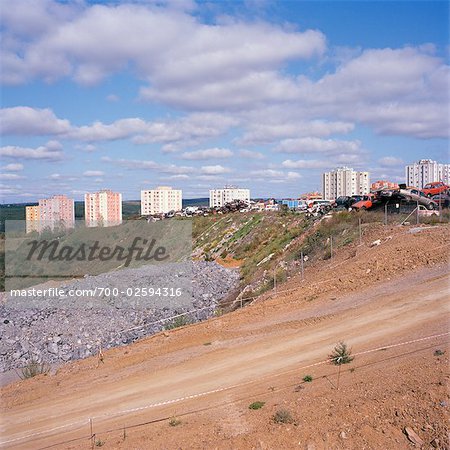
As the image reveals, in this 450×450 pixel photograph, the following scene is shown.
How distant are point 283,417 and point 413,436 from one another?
6.90 feet

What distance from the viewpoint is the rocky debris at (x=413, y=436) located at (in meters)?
6.96

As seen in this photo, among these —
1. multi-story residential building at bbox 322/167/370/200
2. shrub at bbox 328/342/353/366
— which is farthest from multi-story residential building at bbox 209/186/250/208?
shrub at bbox 328/342/353/366

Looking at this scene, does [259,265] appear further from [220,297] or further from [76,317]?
[76,317]

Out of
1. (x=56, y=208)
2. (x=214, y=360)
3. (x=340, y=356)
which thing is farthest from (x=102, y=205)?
(x=340, y=356)

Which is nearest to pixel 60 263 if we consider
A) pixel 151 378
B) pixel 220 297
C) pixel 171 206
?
pixel 220 297

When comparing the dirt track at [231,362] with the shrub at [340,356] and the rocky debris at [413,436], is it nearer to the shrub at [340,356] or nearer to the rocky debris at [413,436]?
the rocky debris at [413,436]

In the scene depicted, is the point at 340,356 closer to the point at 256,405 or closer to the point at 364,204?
the point at 256,405

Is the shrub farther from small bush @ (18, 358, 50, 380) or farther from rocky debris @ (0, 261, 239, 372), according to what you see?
small bush @ (18, 358, 50, 380)

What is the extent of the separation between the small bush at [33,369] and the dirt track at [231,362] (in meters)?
0.85

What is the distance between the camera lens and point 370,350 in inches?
452

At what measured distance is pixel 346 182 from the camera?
427ft

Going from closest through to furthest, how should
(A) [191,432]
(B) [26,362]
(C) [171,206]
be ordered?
(A) [191,432]
(B) [26,362]
(C) [171,206]

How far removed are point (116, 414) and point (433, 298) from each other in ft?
32.8

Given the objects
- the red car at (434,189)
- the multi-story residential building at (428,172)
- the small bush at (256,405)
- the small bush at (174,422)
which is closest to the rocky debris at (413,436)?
the small bush at (256,405)
